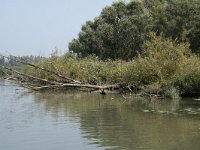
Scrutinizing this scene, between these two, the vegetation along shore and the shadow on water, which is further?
the vegetation along shore

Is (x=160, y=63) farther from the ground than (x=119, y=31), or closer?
closer

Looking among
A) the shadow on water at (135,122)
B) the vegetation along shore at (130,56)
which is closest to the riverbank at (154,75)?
the vegetation along shore at (130,56)

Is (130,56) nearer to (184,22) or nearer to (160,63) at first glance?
(184,22)

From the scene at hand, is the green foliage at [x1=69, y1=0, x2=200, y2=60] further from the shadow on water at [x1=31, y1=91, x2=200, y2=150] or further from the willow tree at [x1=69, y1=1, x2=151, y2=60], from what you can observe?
the shadow on water at [x1=31, y1=91, x2=200, y2=150]

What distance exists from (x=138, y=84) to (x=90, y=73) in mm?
6607

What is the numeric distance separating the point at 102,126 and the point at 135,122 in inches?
57.7

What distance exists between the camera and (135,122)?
16.7m

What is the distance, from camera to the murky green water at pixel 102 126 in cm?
1262

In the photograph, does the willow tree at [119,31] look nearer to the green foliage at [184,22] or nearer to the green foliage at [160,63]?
the green foliage at [184,22]

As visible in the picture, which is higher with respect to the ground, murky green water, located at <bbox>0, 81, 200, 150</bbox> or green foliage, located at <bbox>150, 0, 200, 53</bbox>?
green foliage, located at <bbox>150, 0, 200, 53</bbox>

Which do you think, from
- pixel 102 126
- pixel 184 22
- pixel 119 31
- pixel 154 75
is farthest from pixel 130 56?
pixel 102 126

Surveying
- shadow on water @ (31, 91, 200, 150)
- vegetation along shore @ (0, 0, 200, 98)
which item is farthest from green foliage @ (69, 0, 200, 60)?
A: shadow on water @ (31, 91, 200, 150)

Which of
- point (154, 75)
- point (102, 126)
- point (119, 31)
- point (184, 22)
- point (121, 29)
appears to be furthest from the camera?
point (119, 31)

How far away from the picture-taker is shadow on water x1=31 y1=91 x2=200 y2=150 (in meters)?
12.7
